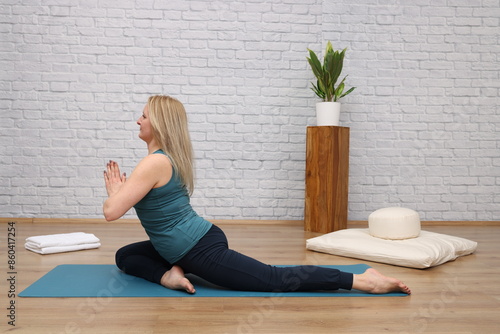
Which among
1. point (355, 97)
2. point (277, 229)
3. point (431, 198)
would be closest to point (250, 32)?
point (355, 97)

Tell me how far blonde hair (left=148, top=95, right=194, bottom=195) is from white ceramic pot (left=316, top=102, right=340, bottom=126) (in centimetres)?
214

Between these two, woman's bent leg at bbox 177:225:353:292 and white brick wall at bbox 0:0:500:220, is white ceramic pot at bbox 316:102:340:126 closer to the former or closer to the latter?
white brick wall at bbox 0:0:500:220

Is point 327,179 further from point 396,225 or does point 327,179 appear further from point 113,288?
point 113,288

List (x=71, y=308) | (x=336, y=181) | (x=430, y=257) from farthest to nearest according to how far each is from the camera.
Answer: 1. (x=336, y=181)
2. (x=430, y=257)
3. (x=71, y=308)

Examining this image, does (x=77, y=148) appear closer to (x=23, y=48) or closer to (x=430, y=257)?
(x=23, y=48)

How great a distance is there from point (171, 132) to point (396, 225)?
1776 mm

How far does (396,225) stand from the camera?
3420mm

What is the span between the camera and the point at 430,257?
296 cm

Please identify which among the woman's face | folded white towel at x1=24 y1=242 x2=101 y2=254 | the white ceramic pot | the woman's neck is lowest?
folded white towel at x1=24 y1=242 x2=101 y2=254

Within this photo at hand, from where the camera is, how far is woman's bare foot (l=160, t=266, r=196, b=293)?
92.0 inches

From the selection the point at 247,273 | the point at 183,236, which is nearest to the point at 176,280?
the point at 183,236

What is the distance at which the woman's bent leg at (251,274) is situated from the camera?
2322 millimetres

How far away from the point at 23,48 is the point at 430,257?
365 centimetres

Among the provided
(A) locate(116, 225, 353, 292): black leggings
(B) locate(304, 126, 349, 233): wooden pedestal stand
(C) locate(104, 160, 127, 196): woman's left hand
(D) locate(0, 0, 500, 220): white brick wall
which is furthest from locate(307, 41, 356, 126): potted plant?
(C) locate(104, 160, 127, 196): woman's left hand
